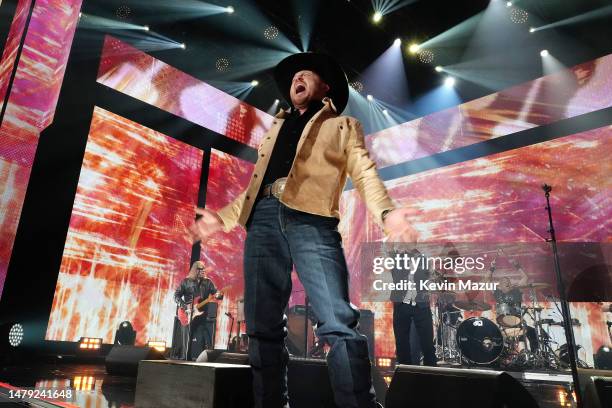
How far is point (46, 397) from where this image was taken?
1913 millimetres

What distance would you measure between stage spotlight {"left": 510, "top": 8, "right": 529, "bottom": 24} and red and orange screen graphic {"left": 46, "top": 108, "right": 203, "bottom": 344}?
6719mm

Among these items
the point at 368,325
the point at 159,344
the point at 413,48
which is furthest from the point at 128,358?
the point at 413,48

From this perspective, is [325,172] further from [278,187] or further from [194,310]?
[194,310]

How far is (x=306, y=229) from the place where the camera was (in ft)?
5.03

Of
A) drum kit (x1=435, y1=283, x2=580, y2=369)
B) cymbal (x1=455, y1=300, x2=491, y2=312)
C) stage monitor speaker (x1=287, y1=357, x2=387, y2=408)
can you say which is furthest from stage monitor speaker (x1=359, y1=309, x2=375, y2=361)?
stage monitor speaker (x1=287, y1=357, x2=387, y2=408)

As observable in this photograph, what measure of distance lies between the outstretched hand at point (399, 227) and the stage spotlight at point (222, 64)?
26.0 feet

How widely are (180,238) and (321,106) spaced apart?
22.1 ft

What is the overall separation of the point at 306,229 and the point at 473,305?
5.23 metres

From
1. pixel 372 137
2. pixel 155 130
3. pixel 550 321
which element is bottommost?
pixel 550 321

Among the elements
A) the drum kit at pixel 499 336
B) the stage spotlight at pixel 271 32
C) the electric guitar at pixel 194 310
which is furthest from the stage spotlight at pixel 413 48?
the electric guitar at pixel 194 310

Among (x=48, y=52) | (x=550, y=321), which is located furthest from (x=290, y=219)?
(x=48, y=52)

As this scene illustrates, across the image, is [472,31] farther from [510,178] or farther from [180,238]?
[180,238]
